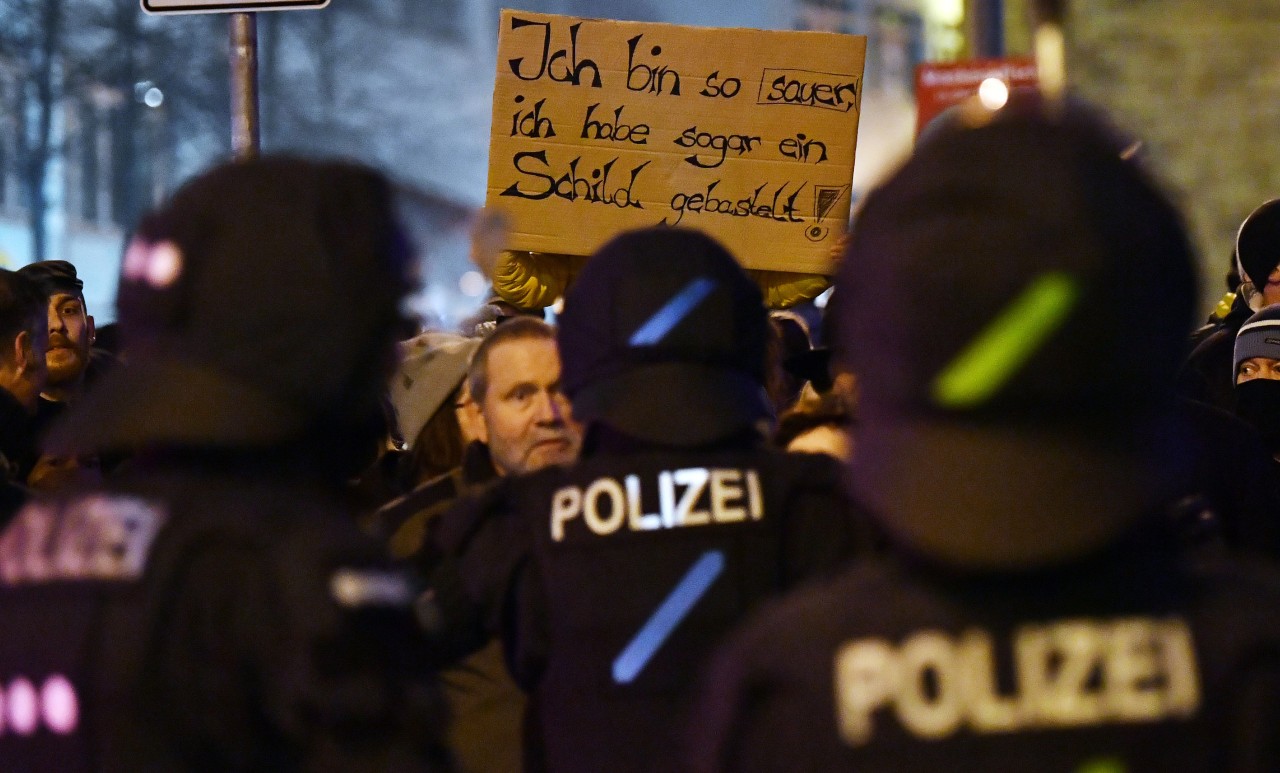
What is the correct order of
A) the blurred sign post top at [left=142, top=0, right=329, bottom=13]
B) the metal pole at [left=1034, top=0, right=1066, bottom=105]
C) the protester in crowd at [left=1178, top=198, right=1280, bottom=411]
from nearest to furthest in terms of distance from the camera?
the metal pole at [left=1034, top=0, right=1066, bottom=105], the blurred sign post top at [left=142, top=0, right=329, bottom=13], the protester in crowd at [left=1178, top=198, right=1280, bottom=411]

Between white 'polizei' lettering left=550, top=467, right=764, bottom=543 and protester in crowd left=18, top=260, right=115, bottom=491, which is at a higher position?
protester in crowd left=18, top=260, right=115, bottom=491

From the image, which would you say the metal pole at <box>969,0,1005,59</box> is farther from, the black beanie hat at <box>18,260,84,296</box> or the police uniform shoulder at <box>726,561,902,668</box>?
the police uniform shoulder at <box>726,561,902,668</box>

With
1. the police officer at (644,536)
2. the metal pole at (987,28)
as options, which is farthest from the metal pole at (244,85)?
the metal pole at (987,28)

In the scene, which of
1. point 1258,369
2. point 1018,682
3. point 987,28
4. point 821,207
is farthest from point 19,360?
point 987,28

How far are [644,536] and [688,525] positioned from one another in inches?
3.0

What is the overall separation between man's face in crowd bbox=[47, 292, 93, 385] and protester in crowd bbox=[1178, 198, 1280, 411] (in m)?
3.82

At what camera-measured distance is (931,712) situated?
1.73 metres

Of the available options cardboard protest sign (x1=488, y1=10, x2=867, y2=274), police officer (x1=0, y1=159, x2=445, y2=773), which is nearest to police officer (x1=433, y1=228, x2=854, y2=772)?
police officer (x1=0, y1=159, x2=445, y2=773)

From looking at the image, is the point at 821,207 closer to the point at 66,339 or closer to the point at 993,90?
the point at 993,90

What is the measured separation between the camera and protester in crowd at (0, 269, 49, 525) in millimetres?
4992

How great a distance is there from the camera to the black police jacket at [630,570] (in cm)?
288

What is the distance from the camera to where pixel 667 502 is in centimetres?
291

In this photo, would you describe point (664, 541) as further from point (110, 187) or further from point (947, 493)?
point (110, 187)

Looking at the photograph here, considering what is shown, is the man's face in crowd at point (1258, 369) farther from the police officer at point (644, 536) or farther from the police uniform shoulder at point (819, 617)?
the police uniform shoulder at point (819, 617)
